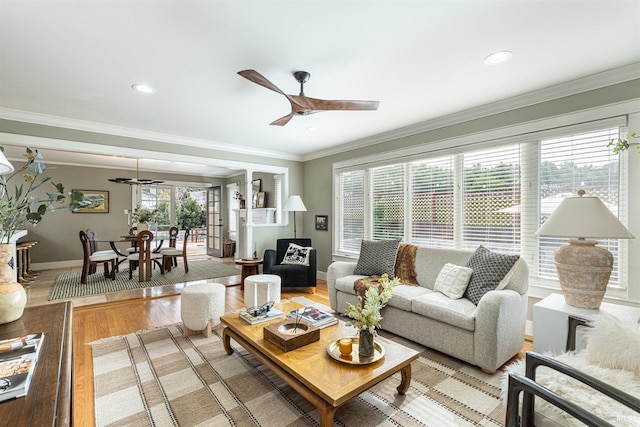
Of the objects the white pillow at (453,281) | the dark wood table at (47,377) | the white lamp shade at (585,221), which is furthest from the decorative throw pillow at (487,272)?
the dark wood table at (47,377)

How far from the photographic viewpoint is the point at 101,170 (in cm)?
714

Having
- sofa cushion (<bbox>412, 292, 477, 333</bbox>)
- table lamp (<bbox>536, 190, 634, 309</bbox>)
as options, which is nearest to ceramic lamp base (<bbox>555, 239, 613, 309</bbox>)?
table lamp (<bbox>536, 190, 634, 309</bbox>)

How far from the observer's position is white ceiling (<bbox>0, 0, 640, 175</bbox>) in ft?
5.66

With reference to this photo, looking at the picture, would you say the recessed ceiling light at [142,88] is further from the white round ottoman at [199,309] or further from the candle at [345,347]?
the candle at [345,347]

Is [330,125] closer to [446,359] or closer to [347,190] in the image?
[347,190]

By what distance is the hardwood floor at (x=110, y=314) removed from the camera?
2.10 meters

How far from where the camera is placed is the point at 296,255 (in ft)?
15.4

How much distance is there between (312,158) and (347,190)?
1.14 m

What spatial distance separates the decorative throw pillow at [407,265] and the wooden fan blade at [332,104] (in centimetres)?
186

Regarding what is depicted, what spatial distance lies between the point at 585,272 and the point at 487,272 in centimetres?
69

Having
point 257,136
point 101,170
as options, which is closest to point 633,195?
point 257,136

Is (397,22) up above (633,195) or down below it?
above

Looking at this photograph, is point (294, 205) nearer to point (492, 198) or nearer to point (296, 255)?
point (296, 255)

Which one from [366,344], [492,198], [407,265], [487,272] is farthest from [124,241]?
[492,198]
